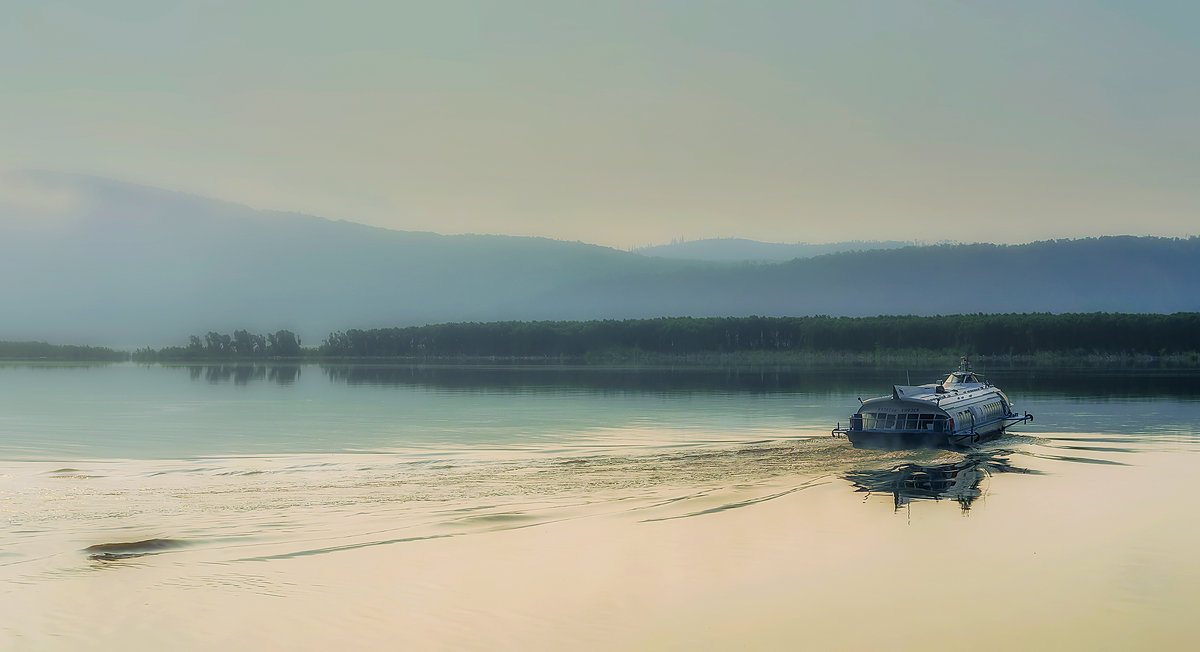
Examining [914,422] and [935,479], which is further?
[914,422]

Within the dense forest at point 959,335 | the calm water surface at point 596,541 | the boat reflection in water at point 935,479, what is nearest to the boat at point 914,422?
the calm water surface at point 596,541

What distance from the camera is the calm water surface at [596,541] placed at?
54.2 feet

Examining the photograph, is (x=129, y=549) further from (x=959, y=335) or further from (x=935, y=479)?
(x=959, y=335)

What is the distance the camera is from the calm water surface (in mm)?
16516

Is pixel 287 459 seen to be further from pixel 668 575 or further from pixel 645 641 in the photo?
pixel 645 641

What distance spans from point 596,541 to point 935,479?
583 inches

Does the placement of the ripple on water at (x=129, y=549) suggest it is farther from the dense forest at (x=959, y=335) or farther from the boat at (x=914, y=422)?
the dense forest at (x=959, y=335)

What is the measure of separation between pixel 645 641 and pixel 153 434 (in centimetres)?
4060

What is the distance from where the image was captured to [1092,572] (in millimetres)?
20031

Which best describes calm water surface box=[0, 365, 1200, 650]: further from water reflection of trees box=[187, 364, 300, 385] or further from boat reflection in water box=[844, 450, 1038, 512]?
water reflection of trees box=[187, 364, 300, 385]

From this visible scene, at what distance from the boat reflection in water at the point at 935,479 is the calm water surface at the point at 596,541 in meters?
0.18

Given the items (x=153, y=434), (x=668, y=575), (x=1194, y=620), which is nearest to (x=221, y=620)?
(x=668, y=575)

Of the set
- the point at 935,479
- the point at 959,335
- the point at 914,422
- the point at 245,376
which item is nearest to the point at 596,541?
the point at 935,479

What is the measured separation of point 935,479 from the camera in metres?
32.6
